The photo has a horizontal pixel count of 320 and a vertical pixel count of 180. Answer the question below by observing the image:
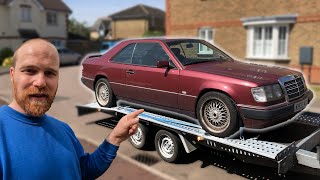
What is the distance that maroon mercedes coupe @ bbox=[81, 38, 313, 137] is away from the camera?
5004 mm

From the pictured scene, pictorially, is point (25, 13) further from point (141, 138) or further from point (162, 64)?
point (162, 64)

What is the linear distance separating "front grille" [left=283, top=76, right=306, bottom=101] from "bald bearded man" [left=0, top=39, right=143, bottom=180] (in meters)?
4.07

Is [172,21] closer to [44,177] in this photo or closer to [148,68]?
[148,68]

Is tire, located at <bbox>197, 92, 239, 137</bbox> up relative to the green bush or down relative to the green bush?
down

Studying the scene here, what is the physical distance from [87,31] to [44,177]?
256 feet

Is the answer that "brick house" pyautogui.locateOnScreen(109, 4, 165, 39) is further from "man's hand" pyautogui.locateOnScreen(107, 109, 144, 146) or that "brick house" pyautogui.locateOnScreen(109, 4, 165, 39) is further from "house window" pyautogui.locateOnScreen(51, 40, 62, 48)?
"man's hand" pyautogui.locateOnScreen(107, 109, 144, 146)

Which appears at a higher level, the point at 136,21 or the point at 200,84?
the point at 136,21

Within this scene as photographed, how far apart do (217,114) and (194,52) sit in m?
1.60

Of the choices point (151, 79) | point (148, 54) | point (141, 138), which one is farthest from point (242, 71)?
point (141, 138)

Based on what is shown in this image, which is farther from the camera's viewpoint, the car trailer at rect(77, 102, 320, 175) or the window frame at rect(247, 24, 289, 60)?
the window frame at rect(247, 24, 289, 60)

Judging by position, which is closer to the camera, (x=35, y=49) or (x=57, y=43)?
(x=35, y=49)

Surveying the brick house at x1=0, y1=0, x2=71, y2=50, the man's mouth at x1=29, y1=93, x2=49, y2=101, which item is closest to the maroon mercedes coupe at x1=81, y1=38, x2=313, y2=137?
the man's mouth at x1=29, y1=93, x2=49, y2=101

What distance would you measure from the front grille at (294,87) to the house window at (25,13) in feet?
109

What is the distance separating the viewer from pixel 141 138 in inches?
263
